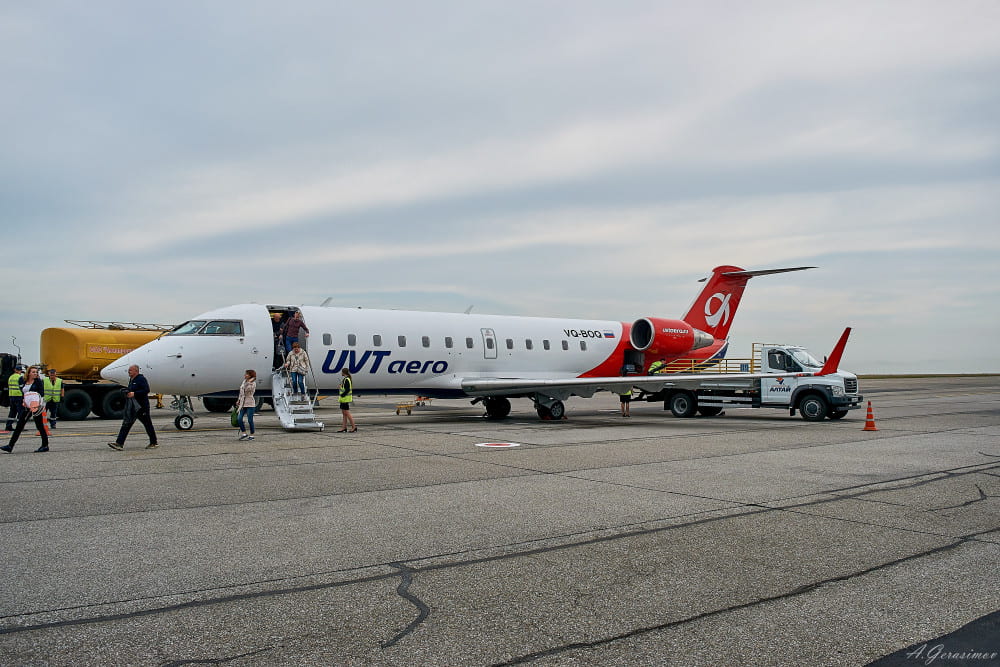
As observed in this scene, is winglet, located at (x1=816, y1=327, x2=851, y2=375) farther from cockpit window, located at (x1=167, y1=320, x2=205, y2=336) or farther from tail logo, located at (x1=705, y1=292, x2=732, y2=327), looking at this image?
cockpit window, located at (x1=167, y1=320, x2=205, y2=336)

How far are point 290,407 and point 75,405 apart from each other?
33.1 ft

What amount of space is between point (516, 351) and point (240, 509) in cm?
1725

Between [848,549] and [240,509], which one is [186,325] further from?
[848,549]

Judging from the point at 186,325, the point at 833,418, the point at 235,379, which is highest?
the point at 186,325

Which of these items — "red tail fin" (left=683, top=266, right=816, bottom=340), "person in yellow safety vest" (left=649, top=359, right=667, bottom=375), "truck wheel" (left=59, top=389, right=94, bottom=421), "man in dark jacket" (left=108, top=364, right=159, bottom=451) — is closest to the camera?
"man in dark jacket" (left=108, top=364, right=159, bottom=451)

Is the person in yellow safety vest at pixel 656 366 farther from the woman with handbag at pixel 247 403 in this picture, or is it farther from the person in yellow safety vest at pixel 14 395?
the person in yellow safety vest at pixel 14 395

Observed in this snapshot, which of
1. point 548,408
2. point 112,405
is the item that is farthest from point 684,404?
point 112,405

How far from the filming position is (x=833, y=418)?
78.8ft

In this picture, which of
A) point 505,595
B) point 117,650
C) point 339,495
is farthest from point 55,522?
point 505,595

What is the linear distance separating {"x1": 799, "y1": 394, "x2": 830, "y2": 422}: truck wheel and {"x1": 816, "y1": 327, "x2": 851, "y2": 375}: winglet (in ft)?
2.68

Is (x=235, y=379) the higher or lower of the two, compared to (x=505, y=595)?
higher

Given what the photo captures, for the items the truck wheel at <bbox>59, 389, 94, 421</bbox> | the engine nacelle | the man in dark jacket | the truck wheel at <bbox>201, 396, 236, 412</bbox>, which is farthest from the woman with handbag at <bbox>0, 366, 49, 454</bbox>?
the engine nacelle

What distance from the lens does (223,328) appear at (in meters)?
20.1

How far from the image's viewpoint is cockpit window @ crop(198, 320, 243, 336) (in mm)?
19953
